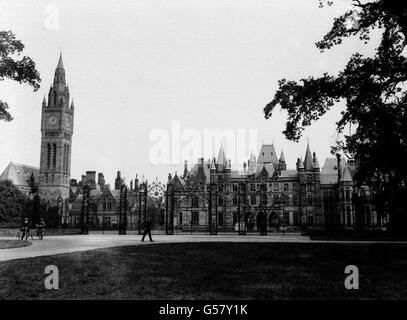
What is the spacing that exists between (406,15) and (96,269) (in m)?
12.1

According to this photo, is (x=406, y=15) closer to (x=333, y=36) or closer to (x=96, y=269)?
(x=333, y=36)

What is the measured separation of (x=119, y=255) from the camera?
14273 mm

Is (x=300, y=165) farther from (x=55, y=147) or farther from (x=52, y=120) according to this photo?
(x=52, y=120)

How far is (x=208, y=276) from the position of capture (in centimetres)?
1046

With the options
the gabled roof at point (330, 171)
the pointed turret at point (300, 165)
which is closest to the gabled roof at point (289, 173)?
the pointed turret at point (300, 165)

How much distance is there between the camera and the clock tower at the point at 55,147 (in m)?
86.9

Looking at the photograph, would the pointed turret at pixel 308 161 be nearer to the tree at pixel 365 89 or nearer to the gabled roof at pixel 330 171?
the gabled roof at pixel 330 171

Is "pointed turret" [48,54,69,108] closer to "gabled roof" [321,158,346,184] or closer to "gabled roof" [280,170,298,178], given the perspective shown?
"gabled roof" [280,170,298,178]

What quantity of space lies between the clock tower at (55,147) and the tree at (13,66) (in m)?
76.2

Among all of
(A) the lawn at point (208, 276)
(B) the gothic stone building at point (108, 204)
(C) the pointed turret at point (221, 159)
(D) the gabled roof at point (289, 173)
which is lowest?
(A) the lawn at point (208, 276)

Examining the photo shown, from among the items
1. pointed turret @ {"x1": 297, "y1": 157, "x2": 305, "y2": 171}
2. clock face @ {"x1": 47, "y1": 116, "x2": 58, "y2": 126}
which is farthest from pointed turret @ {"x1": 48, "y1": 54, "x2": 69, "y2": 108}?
pointed turret @ {"x1": 297, "y1": 157, "x2": 305, "y2": 171}

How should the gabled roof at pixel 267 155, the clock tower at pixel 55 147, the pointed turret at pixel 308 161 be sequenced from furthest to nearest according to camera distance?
the clock tower at pixel 55 147, the gabled roof at pixel 267 155, the pointed turret at pixel 308 161

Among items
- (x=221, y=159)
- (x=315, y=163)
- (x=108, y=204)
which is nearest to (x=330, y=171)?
(x=315, y=163)
